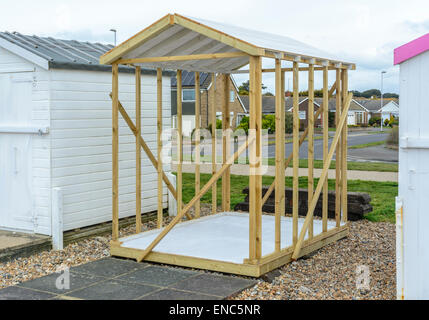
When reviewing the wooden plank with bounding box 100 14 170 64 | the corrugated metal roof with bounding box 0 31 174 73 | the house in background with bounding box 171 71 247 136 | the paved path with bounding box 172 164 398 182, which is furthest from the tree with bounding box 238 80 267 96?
the wooden plank with bounding box 100 14 170 64

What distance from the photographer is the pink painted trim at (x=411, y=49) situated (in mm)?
5137

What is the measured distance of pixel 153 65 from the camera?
817cm

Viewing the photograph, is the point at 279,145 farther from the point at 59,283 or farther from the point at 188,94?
the point at 188,94

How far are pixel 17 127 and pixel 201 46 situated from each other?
3031 mm

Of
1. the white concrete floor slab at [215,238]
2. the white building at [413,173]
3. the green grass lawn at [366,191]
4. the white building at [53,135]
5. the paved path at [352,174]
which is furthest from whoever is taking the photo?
the paved path at [352,174]

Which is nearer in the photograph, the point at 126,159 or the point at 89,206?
the point at 89,206

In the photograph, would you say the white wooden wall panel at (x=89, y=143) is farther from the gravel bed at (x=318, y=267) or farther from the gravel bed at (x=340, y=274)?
the gravel bed at (x=340, y=274)

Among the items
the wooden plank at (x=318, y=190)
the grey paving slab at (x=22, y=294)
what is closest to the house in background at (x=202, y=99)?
the wooden plank at (x=318, y=190)

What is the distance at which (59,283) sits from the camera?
254 inches

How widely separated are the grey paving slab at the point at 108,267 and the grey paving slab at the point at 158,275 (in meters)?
0.16

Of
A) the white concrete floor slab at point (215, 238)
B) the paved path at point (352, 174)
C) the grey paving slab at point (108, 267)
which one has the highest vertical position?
the paved path at point (352, 174)
